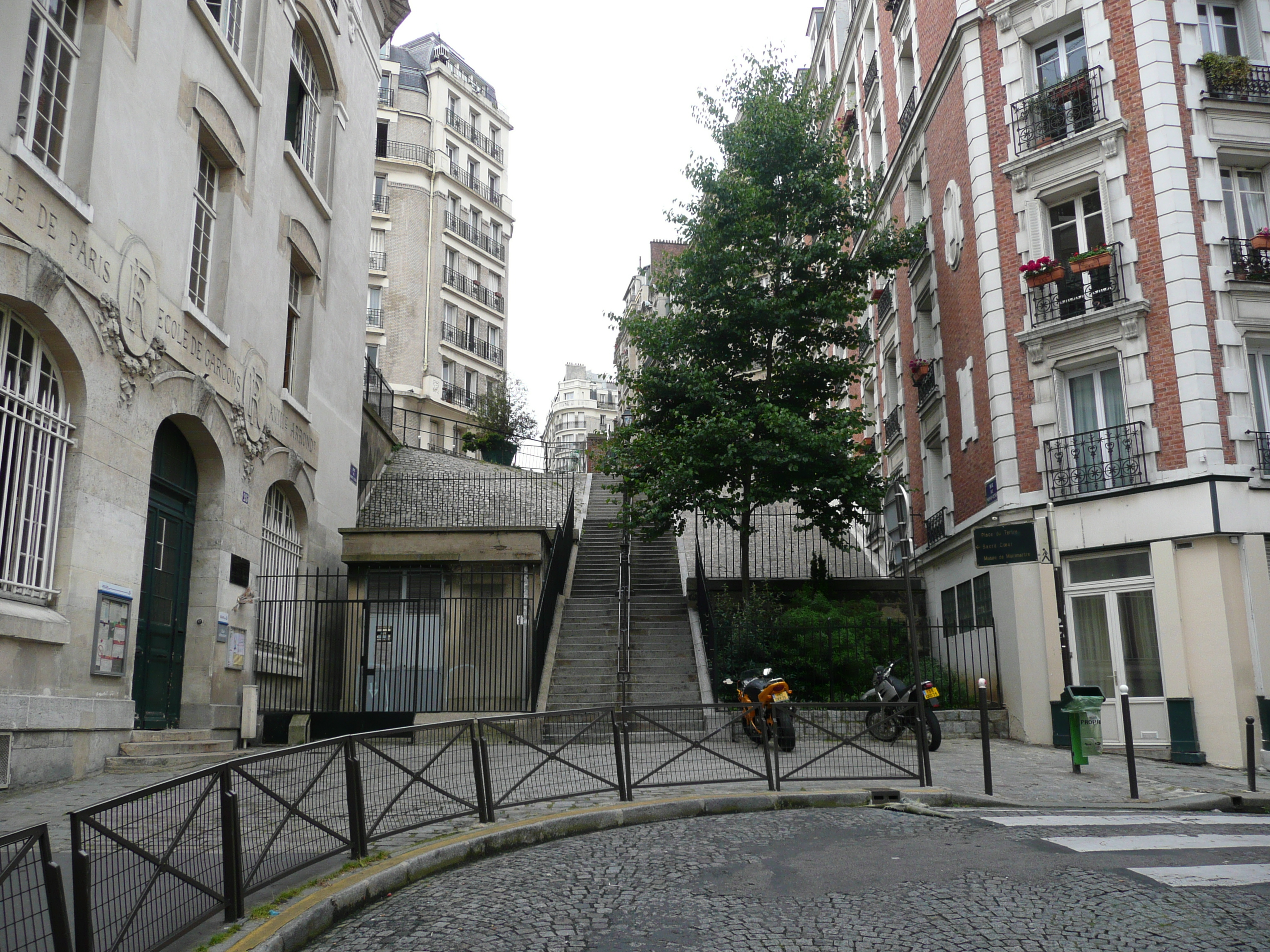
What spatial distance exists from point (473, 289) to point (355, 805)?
39.6 m

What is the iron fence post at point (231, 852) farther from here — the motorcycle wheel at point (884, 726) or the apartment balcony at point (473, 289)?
the apartment balcony at point (473, 289)

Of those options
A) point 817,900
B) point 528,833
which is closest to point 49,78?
point 528,833

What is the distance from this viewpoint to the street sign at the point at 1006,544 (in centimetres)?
1200

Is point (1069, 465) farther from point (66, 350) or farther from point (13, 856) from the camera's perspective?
point (13, 856)

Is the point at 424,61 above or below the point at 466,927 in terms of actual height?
above

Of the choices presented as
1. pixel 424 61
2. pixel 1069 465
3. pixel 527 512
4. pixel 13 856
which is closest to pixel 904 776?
pixel 1069 465

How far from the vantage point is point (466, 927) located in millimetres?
5324

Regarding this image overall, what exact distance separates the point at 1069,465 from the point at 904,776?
277 inches

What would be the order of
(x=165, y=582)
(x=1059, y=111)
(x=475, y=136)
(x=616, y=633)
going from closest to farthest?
(x=165, y=582)
(x=1059, y=111)
(x=616, y=633)
(x=475, y=136)

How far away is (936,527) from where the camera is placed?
19375mm

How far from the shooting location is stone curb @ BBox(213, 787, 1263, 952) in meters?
5.22

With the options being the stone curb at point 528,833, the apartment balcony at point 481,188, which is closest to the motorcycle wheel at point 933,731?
the stone curb at point 528,833

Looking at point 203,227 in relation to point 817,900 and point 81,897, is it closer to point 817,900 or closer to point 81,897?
point 81,897

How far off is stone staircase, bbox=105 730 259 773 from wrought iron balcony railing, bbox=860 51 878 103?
21.3 m
